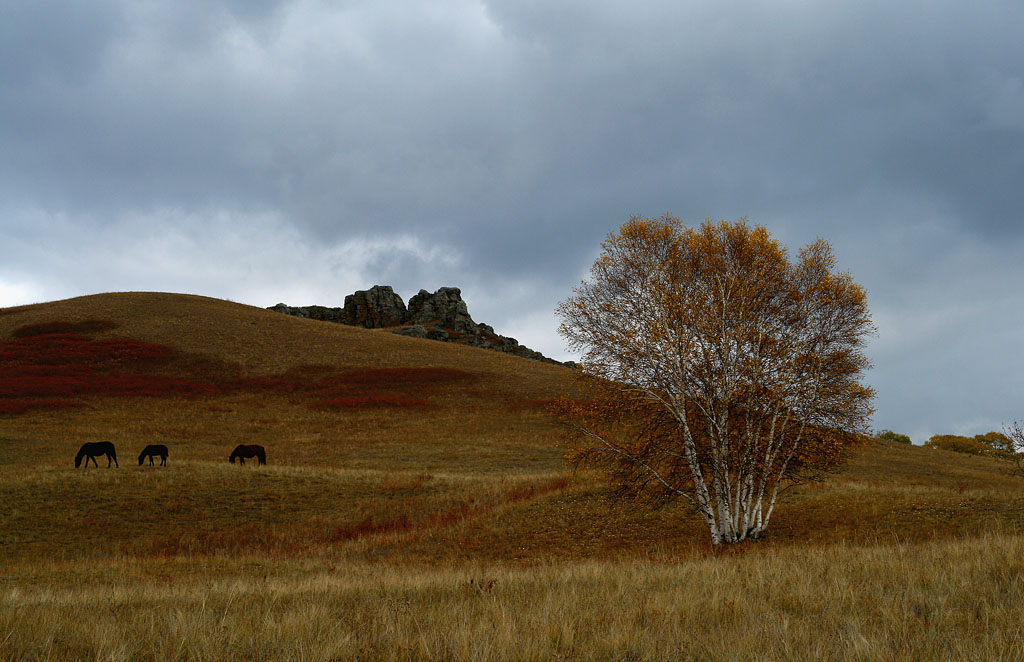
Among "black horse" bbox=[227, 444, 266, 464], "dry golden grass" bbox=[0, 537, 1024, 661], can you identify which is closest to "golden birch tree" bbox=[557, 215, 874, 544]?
"dry golden grass" bbox=[0, 537, 1024, 661]

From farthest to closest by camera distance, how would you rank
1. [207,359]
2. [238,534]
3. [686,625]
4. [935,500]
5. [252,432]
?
[207,359], [252,432], [238,534], [935,500], [686,625]

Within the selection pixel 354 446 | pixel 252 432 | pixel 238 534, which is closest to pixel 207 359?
pixel 252 432

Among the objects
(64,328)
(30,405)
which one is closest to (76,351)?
(64,328)

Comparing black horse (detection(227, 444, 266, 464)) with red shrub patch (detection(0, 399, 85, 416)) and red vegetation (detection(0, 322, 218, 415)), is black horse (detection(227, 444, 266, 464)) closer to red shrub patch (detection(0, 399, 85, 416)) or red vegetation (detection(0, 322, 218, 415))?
red shrub patch (detection(0, 399, 85, 416))

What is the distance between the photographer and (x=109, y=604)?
8.24 meters

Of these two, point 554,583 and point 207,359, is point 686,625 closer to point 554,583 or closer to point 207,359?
point 554,583

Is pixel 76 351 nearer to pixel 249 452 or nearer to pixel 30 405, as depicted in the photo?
pixel 30 405

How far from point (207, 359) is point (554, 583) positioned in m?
68.8

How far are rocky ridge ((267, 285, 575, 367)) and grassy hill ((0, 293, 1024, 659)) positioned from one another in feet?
188

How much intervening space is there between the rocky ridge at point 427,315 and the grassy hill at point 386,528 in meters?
57.2

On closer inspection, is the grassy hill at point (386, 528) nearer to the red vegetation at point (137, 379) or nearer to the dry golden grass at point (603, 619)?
the dry golden grass at point (603, 619)

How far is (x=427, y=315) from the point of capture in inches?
5640

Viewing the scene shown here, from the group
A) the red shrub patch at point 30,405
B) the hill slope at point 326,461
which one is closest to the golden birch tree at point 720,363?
the hill slope at point 326,461

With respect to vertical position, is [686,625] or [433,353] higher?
[433,353]
